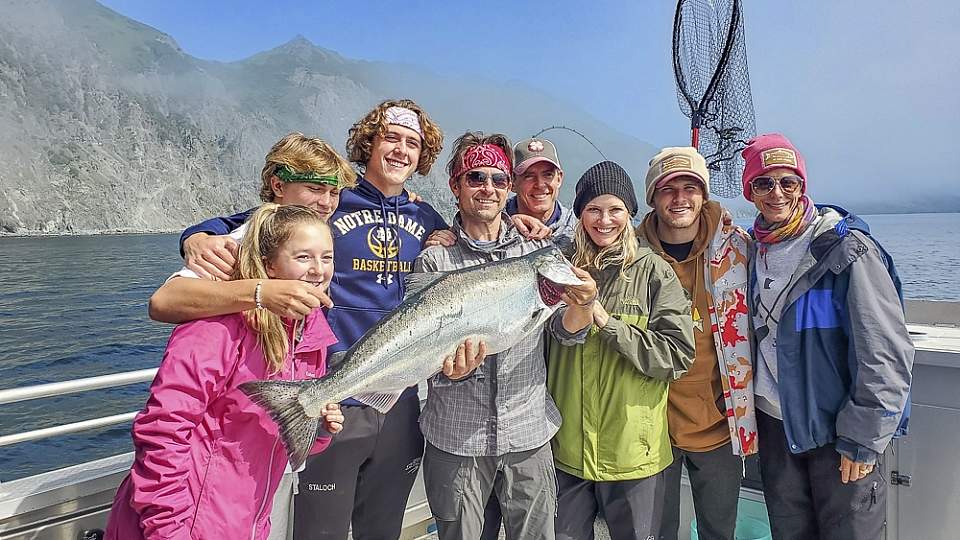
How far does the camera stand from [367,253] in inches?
141

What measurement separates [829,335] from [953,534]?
183cm

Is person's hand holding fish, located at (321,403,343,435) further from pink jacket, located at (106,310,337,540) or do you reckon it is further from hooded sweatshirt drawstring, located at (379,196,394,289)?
hooded sweatshirt drawstring, located at (379,196,394,289)

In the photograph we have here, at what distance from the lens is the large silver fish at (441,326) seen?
2859 millimetres

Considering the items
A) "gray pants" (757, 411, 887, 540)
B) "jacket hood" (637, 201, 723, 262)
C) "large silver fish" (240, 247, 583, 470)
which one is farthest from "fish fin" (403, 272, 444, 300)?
"gray pants" (757, 411, 887, 540)

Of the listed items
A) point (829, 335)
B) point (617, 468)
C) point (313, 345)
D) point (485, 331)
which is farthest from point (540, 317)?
point (829, 335)

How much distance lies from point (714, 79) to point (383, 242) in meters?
5.04

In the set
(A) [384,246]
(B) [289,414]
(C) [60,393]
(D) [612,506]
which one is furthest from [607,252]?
(C) [60,393]

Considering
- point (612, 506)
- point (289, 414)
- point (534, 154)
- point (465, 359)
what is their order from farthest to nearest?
point (534, 154) → point (612, 506) → point (465, 359) → point (289, 414)

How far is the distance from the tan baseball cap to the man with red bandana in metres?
1.11

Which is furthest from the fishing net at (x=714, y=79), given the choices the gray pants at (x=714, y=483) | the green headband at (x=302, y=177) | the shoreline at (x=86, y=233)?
the shoreline at (x=86, y=233)

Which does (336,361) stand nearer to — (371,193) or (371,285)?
(371,285)

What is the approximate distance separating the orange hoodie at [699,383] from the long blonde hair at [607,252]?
442mm

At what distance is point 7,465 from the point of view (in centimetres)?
1457

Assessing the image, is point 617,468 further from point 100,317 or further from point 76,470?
point 100,317
